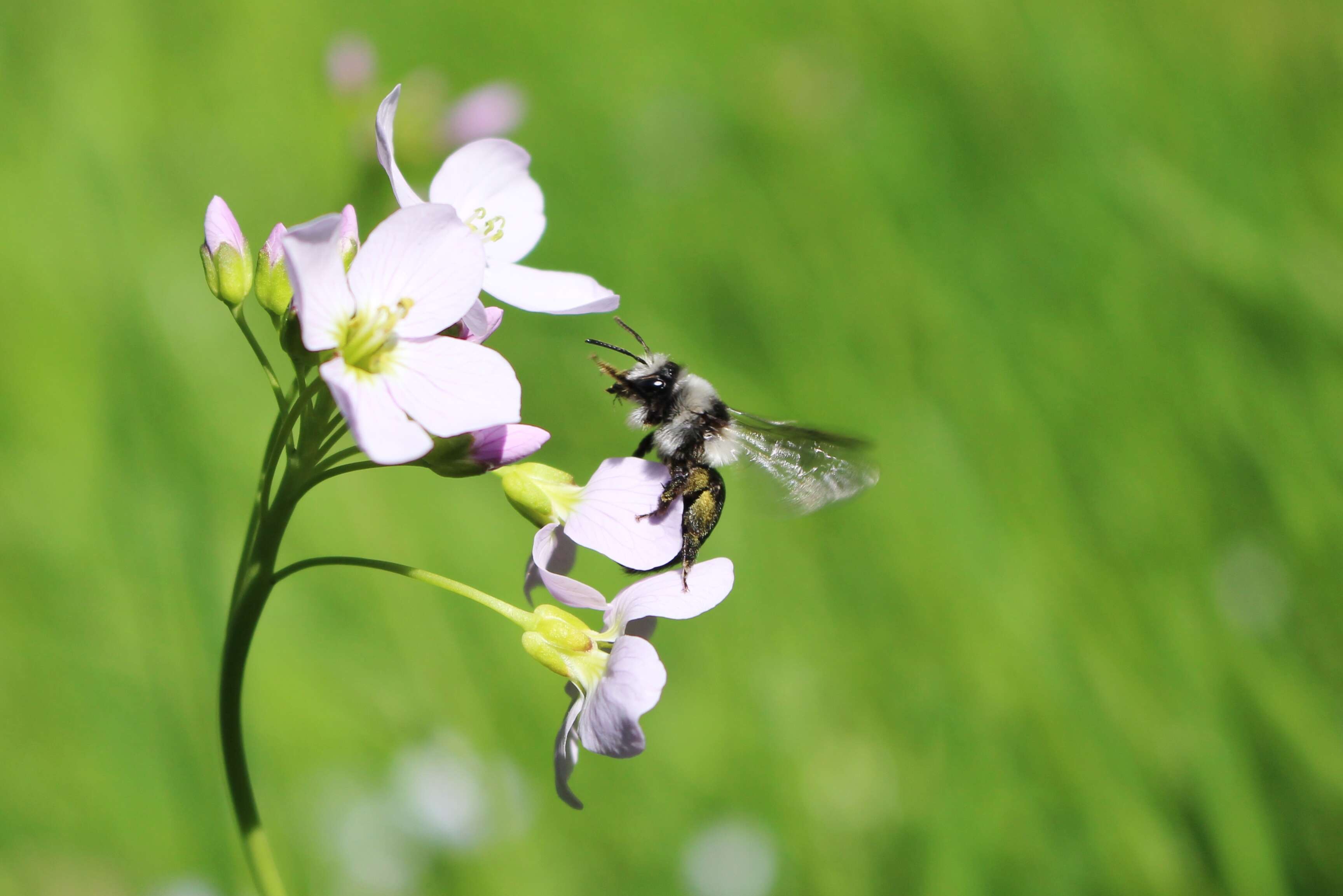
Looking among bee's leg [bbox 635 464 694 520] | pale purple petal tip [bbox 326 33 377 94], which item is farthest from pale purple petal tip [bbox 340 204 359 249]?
pale purple petal tip [bbox 326 33 377 94]

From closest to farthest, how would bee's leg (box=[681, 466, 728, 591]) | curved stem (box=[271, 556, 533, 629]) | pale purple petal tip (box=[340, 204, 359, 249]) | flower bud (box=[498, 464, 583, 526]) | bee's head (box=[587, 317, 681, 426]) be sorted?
curved stem (box=[271, 556, 533, 629])
pale purple petal tip (box=[340, 204, 359, 249])
flower bud (box=[498, 464, 583, 526])
bee's leg (box=[681, 466, 728, 591])
bee's head (box=[587, 317, 681, 426])

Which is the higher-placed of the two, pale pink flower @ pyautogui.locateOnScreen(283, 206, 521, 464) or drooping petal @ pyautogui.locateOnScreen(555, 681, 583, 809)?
pale pink flower @ pyautogui.locateOnScreen(283, 206, 521, 464)

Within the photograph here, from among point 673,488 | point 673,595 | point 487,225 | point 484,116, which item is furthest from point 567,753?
point 484,116

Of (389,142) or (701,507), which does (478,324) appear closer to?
(389,142)

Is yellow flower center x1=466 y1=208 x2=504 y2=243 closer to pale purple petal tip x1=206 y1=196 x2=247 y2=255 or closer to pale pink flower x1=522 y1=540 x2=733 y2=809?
pale purple petal tip x1=206 y1=196 x2=247 y2=255

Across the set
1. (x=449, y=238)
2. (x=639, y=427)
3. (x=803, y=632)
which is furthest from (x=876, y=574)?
(x=449, y=238)
